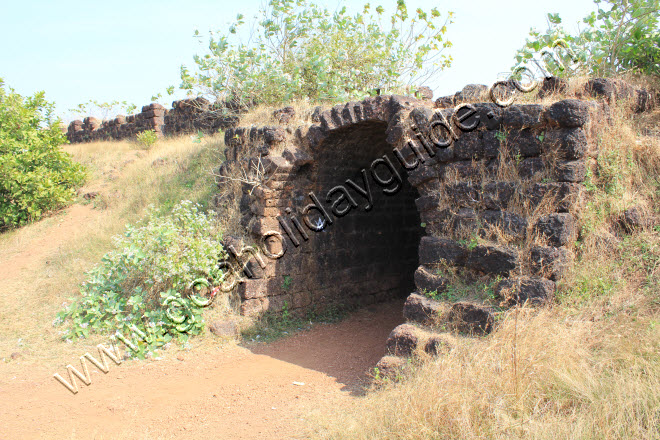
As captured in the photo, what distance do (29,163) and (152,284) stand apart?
22.4 feet

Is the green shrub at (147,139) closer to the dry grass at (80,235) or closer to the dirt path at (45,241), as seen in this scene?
the dry grass at (80,235)

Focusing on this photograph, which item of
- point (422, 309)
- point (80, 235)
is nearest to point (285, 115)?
point (422, 309)

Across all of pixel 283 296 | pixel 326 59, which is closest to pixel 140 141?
pixel 326 59

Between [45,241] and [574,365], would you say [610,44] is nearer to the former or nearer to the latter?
[574,365]

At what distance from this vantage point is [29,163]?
11531mm

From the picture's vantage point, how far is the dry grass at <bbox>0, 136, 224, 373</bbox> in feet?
Result: 22.4

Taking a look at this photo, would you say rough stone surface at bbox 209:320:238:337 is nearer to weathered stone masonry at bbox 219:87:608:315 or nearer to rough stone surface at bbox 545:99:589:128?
weathered stone masonry at bbox 219:87:608:315

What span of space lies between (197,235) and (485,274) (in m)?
4.32

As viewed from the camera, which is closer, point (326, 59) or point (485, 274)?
point (485, 274)

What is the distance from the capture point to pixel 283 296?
7.44 meters

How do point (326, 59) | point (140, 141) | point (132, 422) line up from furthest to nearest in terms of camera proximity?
point (140, 141) < point (326, 59) < point (132, 422)

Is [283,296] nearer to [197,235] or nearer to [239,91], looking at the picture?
[197,235]

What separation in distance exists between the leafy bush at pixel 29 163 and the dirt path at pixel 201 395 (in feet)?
22.7

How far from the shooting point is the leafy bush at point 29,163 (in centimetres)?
1120
